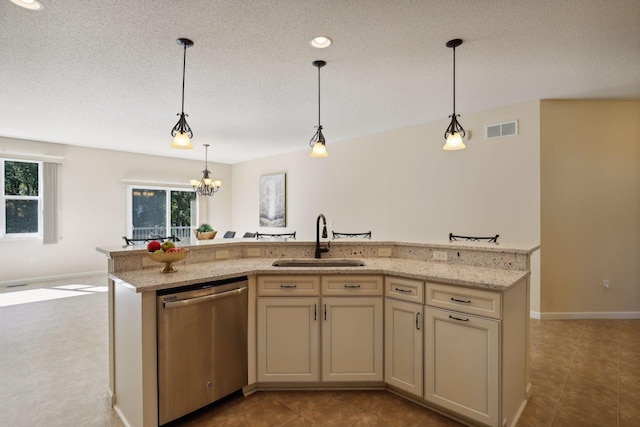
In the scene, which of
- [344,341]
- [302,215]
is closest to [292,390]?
[344,341]

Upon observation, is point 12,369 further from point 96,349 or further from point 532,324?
point 532,324

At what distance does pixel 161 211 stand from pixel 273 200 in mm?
2760

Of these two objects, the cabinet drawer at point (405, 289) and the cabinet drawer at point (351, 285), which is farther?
the cabinet drawer at point (351, 285)

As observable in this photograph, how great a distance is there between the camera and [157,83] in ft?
10.8

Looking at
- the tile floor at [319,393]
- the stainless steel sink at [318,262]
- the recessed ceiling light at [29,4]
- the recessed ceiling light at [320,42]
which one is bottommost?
the tile floor at [319,393]

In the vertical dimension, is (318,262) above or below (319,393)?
above

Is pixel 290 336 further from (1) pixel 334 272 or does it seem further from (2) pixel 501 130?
(2) pixel 501 130

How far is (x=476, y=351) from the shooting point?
185 cm

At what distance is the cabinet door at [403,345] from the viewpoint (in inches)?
82.2

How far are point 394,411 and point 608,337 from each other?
2853 millimetres

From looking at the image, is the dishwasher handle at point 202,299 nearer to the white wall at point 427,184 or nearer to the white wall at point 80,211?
the white wall at point 427,184

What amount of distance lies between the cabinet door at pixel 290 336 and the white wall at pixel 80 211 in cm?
601

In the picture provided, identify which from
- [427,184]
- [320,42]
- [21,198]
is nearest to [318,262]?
[320,42]

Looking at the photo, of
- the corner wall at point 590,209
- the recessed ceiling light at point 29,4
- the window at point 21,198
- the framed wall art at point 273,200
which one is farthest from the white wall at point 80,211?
the corner wall at point 590,209
